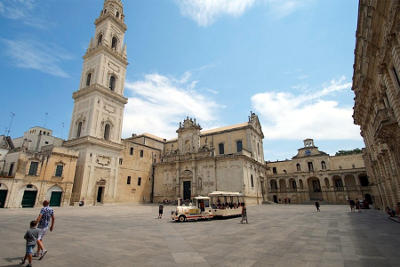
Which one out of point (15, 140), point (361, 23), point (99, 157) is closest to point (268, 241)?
point (361, 23)

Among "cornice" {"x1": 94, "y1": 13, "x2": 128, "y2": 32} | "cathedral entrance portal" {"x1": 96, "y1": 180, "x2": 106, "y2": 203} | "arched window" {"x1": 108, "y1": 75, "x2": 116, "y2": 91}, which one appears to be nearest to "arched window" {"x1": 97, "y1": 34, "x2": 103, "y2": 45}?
"cornice" {"x1": 94, "y1": 13, "x2": 128, "y2": 32}

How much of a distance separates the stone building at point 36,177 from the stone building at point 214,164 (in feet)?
51.5

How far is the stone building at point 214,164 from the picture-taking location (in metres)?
33.2

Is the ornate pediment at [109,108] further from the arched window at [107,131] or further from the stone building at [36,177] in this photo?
the stone building at [36,177]

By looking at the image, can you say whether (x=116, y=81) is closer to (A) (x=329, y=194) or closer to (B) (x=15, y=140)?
(B) (x=15, y=140)

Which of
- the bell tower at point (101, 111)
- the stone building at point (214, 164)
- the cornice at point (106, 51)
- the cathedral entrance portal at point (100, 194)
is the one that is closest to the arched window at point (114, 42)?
the bell tower at point (101, 111)

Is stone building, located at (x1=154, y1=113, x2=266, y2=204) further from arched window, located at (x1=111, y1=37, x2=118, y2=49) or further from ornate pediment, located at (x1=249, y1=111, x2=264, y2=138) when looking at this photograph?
arched window, located at (x1=111, y1=37, x2=118, y2=49)

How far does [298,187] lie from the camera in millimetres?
42312

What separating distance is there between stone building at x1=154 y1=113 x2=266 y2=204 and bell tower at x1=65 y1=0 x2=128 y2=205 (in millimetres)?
9664

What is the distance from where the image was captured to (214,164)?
34.6 metres

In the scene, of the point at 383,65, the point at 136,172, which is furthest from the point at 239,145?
the point at 383,65

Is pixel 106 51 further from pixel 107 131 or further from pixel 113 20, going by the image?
pixel 107 131

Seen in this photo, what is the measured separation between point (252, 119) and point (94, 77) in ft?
90.7

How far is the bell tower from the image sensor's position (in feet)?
93.9
